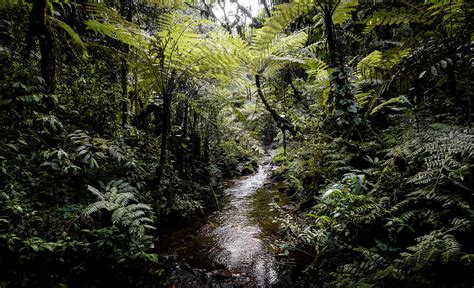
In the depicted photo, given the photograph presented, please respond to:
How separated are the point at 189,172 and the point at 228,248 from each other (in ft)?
6.70

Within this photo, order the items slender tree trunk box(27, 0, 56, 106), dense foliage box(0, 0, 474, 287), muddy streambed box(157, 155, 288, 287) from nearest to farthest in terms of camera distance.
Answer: dense foliage box(0, 0, 474, 287) < muddy streambed box(157, 155, 288, 287) < slender tree trunk box(27, 0, 56, 106)

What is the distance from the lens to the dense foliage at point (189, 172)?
4.94 ft

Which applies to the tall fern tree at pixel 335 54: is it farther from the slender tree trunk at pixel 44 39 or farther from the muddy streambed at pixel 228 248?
the slender tree trunk at pixel 44 39

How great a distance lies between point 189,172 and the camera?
4359mm

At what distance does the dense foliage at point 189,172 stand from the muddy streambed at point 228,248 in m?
0.19

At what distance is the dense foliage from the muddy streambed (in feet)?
0.62

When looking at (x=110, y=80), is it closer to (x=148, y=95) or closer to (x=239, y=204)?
(x=148, y=95)

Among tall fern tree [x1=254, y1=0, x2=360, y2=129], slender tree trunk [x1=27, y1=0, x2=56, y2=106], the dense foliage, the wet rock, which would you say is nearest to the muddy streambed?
the wet rock

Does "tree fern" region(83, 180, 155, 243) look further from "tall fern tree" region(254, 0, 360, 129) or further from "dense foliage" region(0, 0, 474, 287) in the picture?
"tall fern tree" region(254, 0, 360, 129)

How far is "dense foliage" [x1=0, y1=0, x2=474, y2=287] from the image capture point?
150 cm

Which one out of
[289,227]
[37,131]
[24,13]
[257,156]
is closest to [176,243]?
[289,227]

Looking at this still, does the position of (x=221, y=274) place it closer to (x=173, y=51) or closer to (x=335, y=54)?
(x=335, y=54)

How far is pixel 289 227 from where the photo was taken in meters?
2.32

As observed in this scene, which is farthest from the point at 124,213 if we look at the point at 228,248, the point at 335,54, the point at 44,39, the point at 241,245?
the point at 335,54
